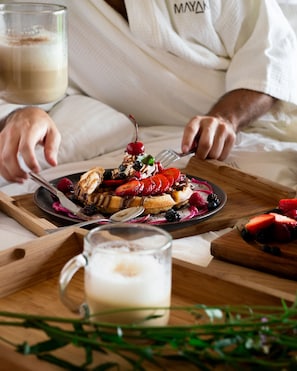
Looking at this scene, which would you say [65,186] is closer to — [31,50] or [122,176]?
[122,176]

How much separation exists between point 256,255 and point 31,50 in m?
0.59

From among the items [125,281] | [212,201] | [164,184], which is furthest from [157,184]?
[125,281]

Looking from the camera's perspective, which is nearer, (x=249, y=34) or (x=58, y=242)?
(x=58, y=242)

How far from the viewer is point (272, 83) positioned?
2.15m

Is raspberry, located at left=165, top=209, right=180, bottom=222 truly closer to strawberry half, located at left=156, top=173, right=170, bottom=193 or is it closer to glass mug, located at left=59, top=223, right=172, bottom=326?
strawberry half, located at left=156, top=173, right=170, bottom=193

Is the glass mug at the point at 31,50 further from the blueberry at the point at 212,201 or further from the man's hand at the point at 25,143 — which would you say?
the blueberry at the point at 212,201

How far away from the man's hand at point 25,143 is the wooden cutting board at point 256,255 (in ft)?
1.57

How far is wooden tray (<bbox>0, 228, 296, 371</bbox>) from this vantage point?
3.24 ft

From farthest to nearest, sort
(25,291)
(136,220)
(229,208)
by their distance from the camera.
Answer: (229,208)
(136,220)
(25,291)

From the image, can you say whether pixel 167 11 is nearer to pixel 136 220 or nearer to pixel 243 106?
pixel 243 106

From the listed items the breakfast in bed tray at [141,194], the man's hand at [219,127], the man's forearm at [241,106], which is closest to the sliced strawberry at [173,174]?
the breakfast in bed tray at [141,194]

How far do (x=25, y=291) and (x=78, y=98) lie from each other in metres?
1.20

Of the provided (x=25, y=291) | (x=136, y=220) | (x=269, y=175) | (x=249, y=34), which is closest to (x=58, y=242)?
(x=25, y=291)

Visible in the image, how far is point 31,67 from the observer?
1431 millimetres
